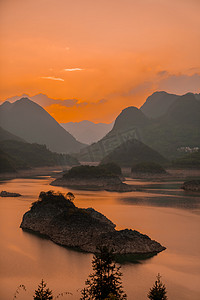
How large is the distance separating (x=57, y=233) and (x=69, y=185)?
2875 inches

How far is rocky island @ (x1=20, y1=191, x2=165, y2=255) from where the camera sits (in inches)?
1378

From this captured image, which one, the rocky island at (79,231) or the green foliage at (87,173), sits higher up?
the green foliage at (87,173)


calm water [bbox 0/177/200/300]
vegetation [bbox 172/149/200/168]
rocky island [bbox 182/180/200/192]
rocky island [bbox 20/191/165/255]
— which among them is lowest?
calm water [bbox 0/177/200/300]

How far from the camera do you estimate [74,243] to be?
3756 centimetres

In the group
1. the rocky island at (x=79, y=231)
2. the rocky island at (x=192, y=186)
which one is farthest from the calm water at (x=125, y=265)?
the rocky island at (x=192, y=186)

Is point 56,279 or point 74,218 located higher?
point 74,218

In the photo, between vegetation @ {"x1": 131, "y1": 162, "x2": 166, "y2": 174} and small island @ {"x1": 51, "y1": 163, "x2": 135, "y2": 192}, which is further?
vegetation @ {"x1": 131, "y1": 162, "x2": 166, "y2": 174}

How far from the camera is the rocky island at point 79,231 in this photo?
115ft

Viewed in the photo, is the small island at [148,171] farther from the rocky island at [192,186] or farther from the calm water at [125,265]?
the calm water at [125,265]

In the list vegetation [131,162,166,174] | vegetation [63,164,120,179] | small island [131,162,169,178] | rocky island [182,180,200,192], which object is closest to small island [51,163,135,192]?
vegetation [63,164,120,179]

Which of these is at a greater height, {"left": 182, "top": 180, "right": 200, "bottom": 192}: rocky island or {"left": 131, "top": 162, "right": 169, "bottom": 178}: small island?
{"left": 131, "top": 162, "right": 169, "bottom": 178}: small island

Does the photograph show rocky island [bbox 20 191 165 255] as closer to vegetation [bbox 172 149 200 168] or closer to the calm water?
the calm water

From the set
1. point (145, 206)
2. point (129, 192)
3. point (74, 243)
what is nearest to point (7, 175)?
point (129, 192)

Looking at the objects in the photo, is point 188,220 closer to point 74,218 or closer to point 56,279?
point 74,218
